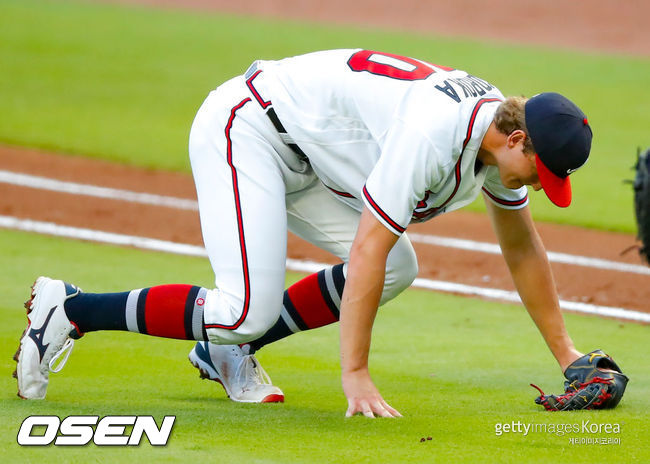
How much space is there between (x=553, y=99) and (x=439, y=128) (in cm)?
43

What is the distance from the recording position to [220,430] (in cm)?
361

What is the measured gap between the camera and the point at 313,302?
4309 millimetres

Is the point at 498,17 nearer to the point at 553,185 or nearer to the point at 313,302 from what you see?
the point at 313,302

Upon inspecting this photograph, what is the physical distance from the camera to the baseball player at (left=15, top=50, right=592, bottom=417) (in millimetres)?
3604

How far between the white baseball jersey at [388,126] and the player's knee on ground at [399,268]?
24 cm

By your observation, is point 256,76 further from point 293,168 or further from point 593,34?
point 593,34

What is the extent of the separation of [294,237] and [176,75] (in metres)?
7.77

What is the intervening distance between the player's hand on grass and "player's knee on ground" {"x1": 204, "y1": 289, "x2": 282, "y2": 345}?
40cm

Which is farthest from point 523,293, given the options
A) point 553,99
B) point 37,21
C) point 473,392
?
point 37,21

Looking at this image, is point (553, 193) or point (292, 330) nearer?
point (553, 193)

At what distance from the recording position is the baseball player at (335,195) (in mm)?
3604

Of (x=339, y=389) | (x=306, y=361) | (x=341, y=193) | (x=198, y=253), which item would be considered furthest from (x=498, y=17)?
(x=341, y=193)

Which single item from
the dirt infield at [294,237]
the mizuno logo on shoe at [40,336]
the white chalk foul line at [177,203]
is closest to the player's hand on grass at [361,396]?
the mizuno logo on shoe at [40,336]

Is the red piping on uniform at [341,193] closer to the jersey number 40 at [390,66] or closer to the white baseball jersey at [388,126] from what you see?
the white baseball jersey at [388,126]
